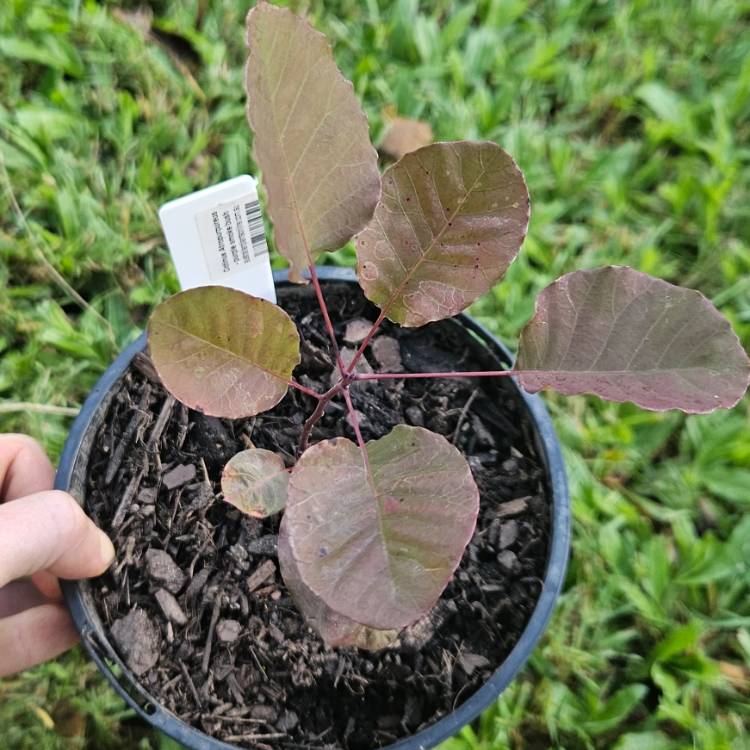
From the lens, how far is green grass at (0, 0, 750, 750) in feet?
4.23

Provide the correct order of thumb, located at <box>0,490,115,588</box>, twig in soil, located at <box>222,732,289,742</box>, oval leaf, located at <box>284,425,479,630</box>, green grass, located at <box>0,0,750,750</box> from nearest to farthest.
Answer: oval leaf, located at <box>284,425,479,630</box> < thumb, located at <box>0,490,115,588</box> < twig in soil, located at <box>222,732,289,742</box> < green grass, located at <box>0,0,750,750</box>

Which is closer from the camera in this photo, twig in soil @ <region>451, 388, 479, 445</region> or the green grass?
twig in soil @ <region>451, 388, 479, 445</region>

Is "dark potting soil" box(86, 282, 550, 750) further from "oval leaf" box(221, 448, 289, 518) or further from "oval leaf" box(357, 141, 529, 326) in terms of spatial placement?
"oval leaf" box(357, 141, 529, 326)

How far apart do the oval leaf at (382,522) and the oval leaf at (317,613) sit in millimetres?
91

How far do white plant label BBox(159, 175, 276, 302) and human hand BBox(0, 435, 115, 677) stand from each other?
1.00 feet

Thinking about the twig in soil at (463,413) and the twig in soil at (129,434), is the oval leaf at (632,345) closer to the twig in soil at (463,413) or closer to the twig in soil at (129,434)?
the twig in soil at (463,413)

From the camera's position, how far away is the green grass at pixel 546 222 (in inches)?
50.8

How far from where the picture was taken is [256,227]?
892 millimetres

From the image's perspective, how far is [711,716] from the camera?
4.23ft

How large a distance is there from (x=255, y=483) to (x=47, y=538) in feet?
0.75

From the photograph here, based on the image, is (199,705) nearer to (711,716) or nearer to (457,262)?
(457,262)

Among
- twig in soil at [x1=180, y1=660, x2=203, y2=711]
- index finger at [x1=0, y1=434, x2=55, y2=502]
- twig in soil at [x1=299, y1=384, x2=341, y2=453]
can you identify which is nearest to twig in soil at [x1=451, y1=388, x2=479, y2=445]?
twig in soil at [x1=299, y1=384, x2=341, y2=453]

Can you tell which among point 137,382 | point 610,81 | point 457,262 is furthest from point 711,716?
point 610,81

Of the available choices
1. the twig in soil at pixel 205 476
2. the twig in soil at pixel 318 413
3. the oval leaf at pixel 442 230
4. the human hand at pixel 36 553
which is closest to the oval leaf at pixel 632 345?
the oval leaf at pixel 442 230
